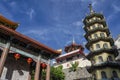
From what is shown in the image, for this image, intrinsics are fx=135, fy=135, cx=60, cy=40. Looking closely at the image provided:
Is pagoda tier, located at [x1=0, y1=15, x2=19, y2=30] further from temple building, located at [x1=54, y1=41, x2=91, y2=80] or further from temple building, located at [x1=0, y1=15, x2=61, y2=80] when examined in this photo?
temple building, located at [x1=54, y1=41, x2=91, y2=80]

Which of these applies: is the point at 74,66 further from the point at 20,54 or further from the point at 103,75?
→ the point at 20,54

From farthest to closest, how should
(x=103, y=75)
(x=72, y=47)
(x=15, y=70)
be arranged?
(x=72, y=47), (x=103, y=75), (x=15, y=70)

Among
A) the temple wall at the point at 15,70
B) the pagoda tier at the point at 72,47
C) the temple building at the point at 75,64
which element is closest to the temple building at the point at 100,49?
the temple building at the point at 75,64

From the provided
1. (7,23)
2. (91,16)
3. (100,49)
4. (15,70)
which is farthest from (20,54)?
(91,16)

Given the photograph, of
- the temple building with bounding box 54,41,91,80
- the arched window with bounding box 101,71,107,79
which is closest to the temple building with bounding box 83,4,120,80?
the arched window with bounding box 101,71,107,79

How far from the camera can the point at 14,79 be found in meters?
13.7

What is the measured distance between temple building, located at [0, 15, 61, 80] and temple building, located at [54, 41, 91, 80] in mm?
23084

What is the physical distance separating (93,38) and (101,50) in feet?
14.9

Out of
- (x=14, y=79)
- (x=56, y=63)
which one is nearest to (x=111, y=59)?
(x=14, y=79)

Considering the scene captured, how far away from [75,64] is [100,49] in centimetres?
1899

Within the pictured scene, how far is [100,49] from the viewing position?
25406 millimetres

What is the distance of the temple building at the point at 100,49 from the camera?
2316 cm

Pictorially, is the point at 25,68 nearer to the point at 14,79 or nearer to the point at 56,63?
the point at 14,79

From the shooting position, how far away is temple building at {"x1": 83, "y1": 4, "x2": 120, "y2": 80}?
76.0 feet
